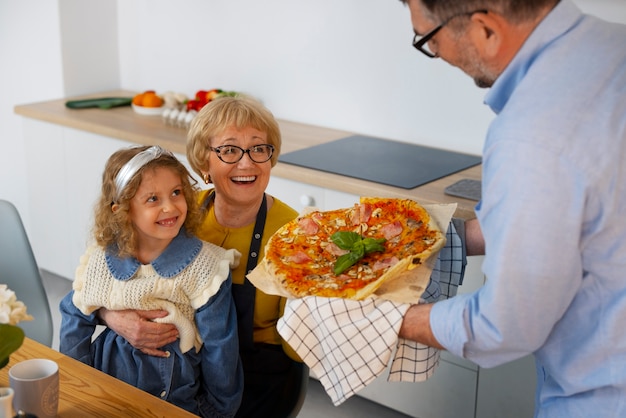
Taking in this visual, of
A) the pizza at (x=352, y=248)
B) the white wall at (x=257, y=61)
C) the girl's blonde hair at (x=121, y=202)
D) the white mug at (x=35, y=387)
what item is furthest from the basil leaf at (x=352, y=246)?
the white wall at (x=257, y=61)

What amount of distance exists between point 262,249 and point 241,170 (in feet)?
0.62

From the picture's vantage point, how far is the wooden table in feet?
4.80

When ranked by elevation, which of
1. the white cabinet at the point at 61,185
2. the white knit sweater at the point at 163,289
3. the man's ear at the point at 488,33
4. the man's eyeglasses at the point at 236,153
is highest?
the man's ear at the point at 488,33

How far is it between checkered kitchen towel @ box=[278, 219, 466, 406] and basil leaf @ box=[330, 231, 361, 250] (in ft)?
0.71

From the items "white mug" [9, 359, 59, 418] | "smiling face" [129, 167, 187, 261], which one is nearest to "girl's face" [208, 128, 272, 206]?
"smiling face" [129, 167, 187, 261]

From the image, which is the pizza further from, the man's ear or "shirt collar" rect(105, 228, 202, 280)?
the man's ear

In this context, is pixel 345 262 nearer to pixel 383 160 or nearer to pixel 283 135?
pixel 383 160

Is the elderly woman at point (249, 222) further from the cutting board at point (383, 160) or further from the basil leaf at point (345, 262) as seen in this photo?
the cutting board at point (383, 160)

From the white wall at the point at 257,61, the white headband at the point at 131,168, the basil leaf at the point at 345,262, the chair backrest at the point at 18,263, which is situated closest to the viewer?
the basil leaf at the point at 345,262

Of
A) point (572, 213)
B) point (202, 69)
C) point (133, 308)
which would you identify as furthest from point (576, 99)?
point (202, 69)

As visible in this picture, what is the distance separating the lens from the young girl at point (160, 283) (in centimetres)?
178

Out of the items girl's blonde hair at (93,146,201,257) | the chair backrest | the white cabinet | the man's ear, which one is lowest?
the white cabinet

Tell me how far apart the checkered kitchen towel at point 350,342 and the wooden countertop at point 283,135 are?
95 cm

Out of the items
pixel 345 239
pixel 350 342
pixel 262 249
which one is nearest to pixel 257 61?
pixel 262 249
